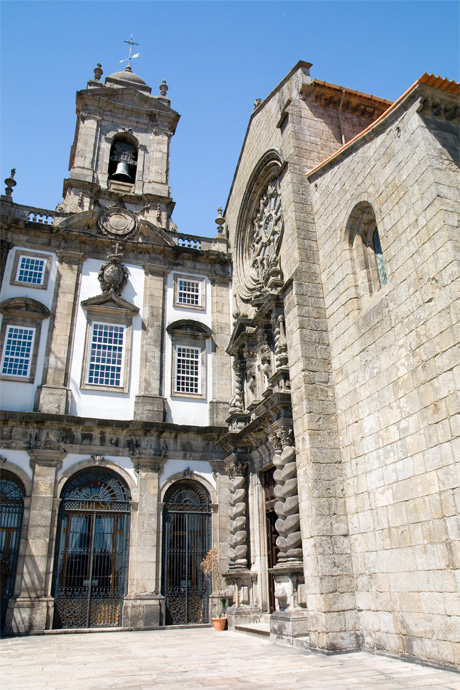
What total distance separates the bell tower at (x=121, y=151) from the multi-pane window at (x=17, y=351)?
175 inches

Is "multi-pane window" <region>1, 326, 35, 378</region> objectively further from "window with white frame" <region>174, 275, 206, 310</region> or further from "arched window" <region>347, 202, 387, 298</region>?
"arched window" <region>347, 202, 387, 298</region>

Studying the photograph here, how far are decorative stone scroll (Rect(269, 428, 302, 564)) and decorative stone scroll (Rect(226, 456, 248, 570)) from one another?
99.7 inches

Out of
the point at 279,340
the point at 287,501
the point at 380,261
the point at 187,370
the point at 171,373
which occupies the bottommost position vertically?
the point at 287,501

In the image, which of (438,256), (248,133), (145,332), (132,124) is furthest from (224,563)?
(132,124)

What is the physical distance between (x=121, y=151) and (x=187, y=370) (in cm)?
901

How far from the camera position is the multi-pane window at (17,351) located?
14594 millimetres

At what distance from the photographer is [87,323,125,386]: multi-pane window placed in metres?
15.2

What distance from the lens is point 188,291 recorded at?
57.3 feet

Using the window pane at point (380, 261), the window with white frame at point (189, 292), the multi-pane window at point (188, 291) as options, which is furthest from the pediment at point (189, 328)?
the window pane at point (380, 261)

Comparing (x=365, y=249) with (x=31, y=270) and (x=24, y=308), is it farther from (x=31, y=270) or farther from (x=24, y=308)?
(x=31, y=270)

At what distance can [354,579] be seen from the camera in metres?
8.66

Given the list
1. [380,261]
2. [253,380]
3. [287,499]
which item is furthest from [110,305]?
[380,261]

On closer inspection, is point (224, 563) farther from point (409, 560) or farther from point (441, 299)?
point (441, 299)

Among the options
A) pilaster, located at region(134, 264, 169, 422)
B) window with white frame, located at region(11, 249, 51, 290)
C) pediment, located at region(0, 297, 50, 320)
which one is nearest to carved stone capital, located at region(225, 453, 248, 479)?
pilaster, located at region(134, 264, 169, 422)
